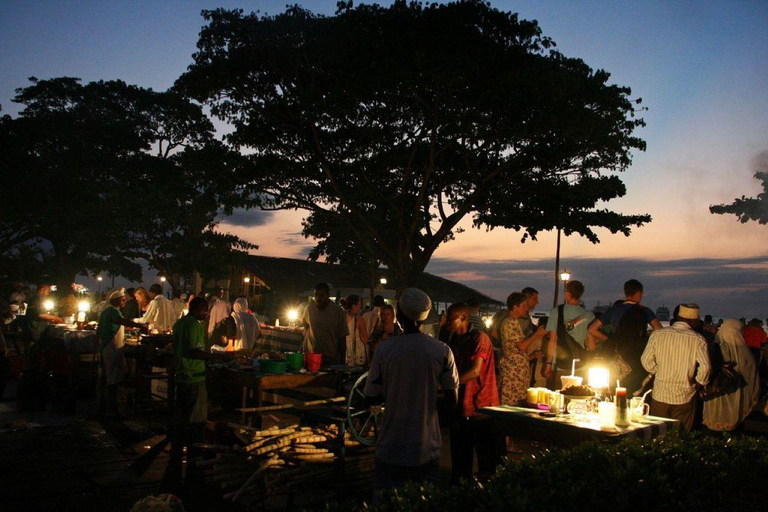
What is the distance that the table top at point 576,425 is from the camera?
529 centimetres

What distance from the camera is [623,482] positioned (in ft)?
11.7

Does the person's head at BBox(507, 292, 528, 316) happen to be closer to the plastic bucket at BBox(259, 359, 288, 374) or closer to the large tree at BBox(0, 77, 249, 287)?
the plastic bucket at BBox(259, 359, 288, 374)

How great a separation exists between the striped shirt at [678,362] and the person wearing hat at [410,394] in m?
3.60

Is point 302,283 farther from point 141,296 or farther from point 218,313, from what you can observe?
point 218,313

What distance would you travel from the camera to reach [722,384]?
783 cm

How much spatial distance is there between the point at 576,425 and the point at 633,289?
9.09 ft

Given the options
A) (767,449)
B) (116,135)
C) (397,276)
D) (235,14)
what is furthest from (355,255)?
(767,449)

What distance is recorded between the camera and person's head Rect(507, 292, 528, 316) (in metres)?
7.72

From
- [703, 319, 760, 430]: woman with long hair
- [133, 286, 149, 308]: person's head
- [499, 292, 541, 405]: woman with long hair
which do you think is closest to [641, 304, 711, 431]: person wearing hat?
[499, 292, 541, 405]: woman with long hair

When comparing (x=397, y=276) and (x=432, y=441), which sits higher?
(x=397, y=276)

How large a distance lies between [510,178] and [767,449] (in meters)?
14.8

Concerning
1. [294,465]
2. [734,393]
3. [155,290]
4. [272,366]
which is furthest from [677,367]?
[155,290]

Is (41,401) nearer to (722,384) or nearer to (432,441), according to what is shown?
(432,441)

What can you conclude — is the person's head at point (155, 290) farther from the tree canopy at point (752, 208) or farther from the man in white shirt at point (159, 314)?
the tree canopy at point (752, 208)
